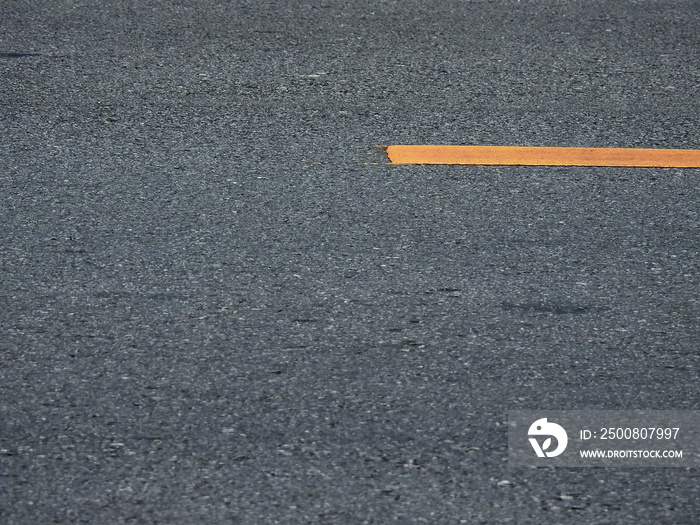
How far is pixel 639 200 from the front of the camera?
4262 mm

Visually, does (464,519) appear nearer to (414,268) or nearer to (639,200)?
(414,268)

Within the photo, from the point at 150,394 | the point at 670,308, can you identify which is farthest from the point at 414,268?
the point at 150,394

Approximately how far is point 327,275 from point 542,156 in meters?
1.61

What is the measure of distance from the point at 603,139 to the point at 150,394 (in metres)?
2.98

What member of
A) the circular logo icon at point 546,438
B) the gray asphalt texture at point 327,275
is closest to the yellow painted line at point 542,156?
Result: the gray asphalt texture at point 327,275

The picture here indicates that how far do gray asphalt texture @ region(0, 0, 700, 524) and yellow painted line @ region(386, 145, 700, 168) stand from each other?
0.28 feet

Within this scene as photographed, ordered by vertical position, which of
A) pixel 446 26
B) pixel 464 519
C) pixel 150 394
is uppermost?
pixel 446 26

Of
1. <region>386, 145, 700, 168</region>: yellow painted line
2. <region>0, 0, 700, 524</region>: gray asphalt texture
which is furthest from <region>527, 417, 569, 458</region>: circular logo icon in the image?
<region>386, 145, 700, 168</region>: yellow painted line

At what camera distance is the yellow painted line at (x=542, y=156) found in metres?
4.58

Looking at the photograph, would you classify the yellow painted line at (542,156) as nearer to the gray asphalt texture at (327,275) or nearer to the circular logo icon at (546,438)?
the gray asphalt texture at (327,275)

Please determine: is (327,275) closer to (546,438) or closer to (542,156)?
(546,438)

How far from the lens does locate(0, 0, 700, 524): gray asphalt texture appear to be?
2615 millimetres

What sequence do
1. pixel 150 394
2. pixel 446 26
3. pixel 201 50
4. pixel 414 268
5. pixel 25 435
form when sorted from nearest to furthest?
pixel 25 435
pixel 150 394
pixel 414 268
pixel 201 50
pixel 446 26

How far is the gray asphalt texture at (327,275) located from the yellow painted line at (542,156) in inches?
3.4
